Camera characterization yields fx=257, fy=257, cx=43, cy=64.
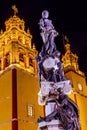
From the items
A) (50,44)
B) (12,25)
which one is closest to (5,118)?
(12,25)

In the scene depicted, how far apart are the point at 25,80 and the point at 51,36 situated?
15774 millimetres

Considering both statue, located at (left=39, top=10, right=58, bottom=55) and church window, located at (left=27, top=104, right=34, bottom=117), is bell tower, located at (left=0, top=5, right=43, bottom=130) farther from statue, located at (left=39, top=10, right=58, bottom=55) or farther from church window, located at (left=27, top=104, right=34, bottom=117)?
statue, located at (left=39, top=10, right=58, bottom=55)

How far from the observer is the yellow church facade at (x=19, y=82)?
20.7 m

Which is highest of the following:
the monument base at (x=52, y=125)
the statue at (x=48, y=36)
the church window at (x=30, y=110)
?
the statue at (x=48, y=36)

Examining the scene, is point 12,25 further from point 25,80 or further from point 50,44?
point 50,44

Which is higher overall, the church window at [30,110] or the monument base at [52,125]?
the church window at [30,110]

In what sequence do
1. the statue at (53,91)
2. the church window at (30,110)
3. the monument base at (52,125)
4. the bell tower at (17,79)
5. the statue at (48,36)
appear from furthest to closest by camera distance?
the church window at (30,110) → the bell tower at (17,79) → the statue at (48,36) → the statue at (53,91) → the monument base at (52,125)

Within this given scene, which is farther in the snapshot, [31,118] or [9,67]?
[9,67]

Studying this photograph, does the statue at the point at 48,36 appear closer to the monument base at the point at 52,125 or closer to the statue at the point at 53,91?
the statue at the point at 53,91

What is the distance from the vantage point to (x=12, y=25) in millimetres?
26484

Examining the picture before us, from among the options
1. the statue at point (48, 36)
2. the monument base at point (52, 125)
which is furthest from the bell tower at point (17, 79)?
the monument base at point (52, 125)

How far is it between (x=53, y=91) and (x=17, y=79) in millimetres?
15686

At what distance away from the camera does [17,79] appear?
22.1m

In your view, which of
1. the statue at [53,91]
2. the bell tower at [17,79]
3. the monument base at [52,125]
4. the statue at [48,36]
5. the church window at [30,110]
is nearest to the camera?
the monument base at [52,125]
